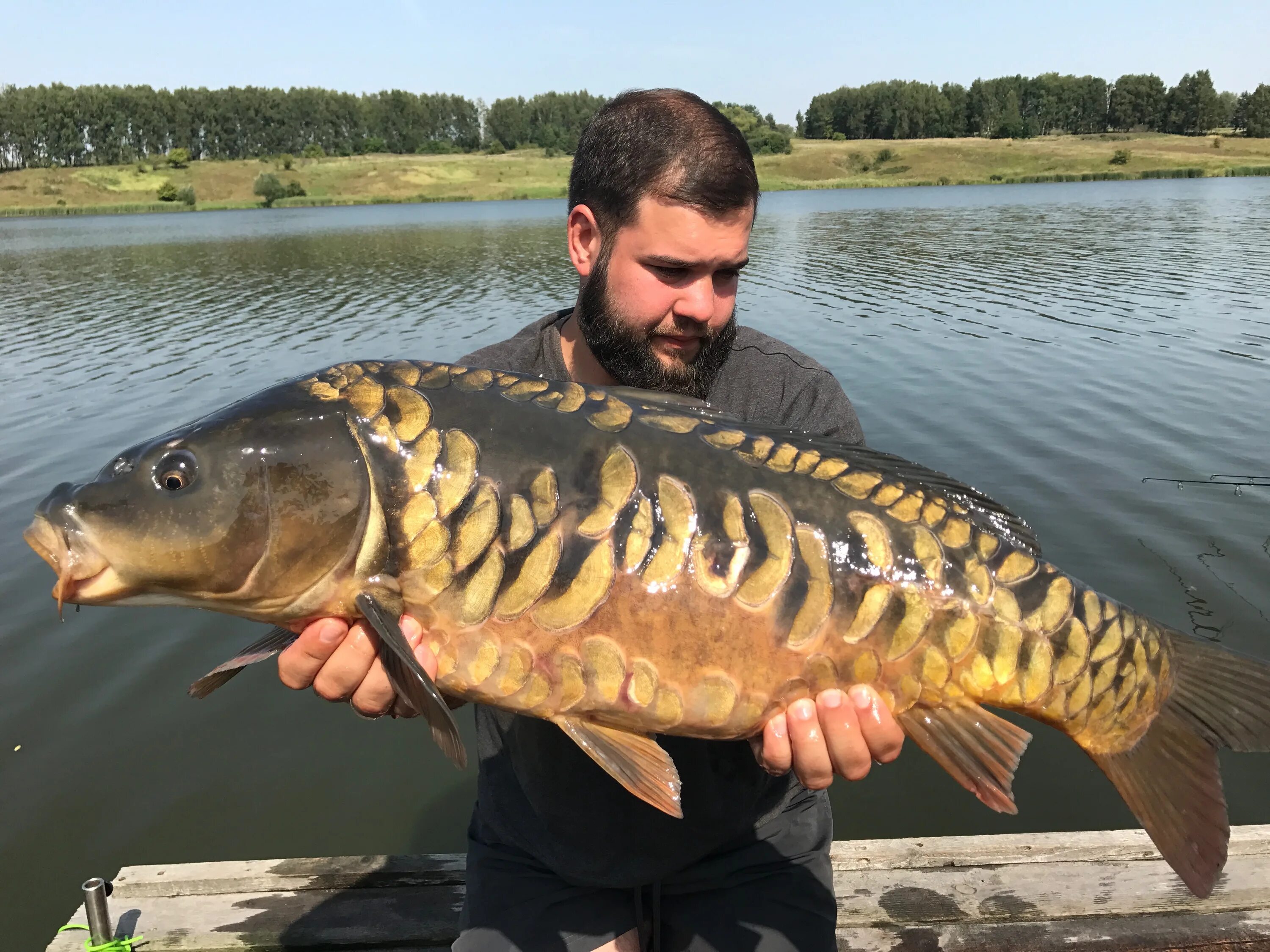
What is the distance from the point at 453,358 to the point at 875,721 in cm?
1151

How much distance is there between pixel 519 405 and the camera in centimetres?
179

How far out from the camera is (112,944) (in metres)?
2.53

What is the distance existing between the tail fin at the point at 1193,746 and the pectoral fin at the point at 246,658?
1.74 metres

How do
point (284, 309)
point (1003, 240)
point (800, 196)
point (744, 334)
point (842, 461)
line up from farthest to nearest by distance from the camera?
point (800, 196), point (1003, 240), point (284, 309), point (744, 334), point (842, 461)

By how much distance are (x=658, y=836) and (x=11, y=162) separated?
11101 cm

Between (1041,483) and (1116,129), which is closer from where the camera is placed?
(1041,483)

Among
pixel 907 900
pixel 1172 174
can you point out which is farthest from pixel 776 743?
pixel 1172 174

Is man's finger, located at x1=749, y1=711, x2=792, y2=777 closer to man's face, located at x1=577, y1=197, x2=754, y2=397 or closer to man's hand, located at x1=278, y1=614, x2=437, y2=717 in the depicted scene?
man's hand, located at x1=278, y1=614, x2=437, y2=717

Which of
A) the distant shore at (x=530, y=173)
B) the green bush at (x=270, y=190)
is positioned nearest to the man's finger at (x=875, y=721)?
the distant shore at (x=530, y=173)

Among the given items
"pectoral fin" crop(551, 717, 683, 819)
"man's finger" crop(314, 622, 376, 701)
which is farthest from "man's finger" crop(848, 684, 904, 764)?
"man's finger" crop(314, 622, 376, 701)

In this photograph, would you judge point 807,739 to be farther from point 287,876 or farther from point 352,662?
point 287,876

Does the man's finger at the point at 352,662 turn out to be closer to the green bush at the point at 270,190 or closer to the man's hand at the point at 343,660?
the man's hand at the point at 343,660

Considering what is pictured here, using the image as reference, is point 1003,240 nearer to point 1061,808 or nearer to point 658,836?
point 1061,808

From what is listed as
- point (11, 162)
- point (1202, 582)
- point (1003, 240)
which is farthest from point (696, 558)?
point (11, 162)
